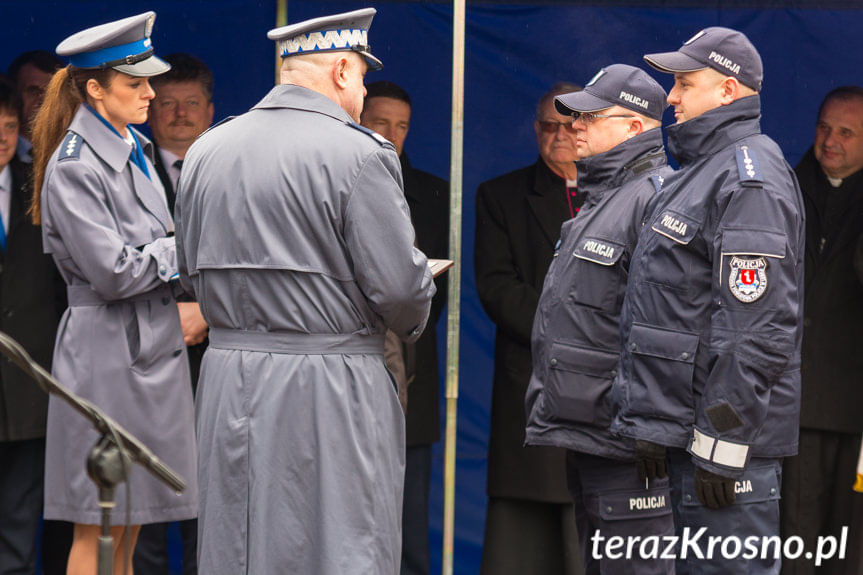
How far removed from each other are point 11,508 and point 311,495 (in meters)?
1.81

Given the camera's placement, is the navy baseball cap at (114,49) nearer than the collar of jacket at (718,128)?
No

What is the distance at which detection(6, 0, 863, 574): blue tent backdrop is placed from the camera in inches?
184

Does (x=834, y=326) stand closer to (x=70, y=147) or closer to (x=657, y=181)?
(x=657, y=181)

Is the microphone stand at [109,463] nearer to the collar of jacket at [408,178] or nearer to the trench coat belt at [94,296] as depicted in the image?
the trench coat belt at [94,296]

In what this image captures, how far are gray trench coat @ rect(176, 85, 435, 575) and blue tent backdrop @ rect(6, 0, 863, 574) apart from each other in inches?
69.8

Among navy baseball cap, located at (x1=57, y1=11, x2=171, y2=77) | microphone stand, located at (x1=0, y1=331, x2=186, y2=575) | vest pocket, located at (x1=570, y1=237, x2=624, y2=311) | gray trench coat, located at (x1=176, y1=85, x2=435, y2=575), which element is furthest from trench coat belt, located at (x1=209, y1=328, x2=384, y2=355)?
navy baseball cap, located at (x1=57, y1=11, x2=171, y2=77)

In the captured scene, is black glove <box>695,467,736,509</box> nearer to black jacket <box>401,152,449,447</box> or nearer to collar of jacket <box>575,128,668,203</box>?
collar of jacket <box>575,128,668,203</box>

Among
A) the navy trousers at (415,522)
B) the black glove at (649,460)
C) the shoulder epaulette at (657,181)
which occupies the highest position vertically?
the shoulder epaulette at (657,181)

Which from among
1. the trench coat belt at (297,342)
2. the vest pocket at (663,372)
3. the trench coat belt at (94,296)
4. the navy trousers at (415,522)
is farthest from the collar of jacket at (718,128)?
the navy trousers at (415,522)

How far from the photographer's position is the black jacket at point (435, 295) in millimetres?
4609

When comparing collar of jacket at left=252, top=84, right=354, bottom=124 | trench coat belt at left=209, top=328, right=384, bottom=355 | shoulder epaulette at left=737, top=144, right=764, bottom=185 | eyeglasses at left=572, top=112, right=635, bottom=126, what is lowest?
trench coat belt at left=209, top=328, right=384, bottom=355

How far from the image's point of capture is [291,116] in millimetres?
2883

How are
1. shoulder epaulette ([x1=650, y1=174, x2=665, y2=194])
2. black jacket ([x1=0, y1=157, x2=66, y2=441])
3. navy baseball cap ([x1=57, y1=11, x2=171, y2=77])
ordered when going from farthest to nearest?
black jacket ([x1=0, y1=157, x2=66, y2=441]) < navy baseball cap ([x1=57, y1=11, x2=171, y2=77]) < shoulder epaulette ([x1=650, y1=174, x2=665, y2=194])

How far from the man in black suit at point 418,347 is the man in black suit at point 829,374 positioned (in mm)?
1414
